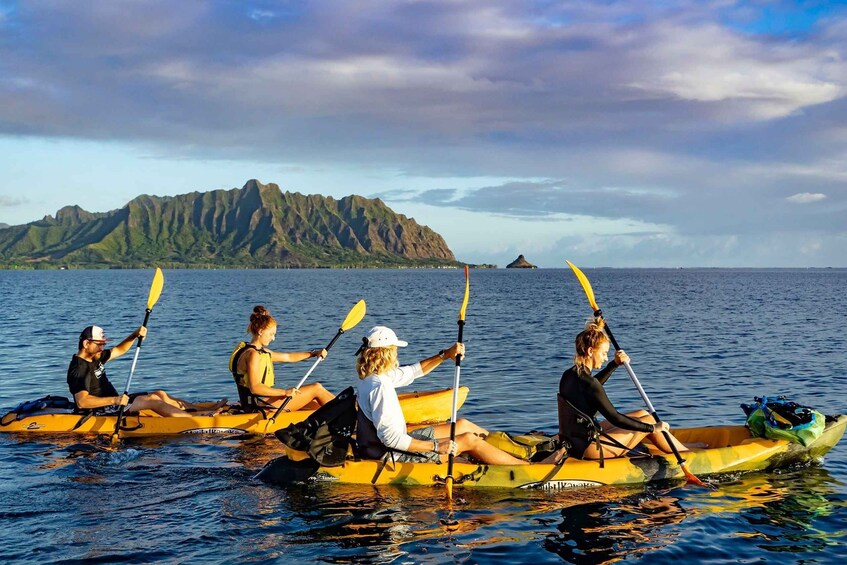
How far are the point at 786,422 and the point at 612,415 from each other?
3.62m

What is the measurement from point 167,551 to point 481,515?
12.6 feet

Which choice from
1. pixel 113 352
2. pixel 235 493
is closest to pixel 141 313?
pixel 113 352

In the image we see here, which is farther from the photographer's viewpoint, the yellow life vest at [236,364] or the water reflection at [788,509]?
the yellow life vest at [236,364]

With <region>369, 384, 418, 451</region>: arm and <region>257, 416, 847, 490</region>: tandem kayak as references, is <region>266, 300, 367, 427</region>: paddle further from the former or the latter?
<region>369, 384, 418, 451</region>: arm

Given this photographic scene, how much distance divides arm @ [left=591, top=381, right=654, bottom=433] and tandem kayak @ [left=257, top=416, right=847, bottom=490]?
728mm

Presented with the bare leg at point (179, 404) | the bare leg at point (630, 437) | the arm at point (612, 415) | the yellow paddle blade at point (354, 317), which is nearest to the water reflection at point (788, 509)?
the bare leg at point (630, 437)

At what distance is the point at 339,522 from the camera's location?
959cm

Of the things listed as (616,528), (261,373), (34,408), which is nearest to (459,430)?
(616,528)

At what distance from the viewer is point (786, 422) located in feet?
39.0

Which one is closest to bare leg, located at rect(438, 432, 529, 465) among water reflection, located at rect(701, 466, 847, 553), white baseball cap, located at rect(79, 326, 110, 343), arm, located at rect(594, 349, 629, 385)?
arm, located at rect(594, 349, 629, 385)

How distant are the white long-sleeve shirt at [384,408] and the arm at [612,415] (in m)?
2.53

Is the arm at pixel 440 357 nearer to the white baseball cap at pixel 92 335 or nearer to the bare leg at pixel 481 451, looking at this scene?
the bare leg at pixel 481 451

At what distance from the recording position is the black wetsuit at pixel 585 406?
10.0 metres

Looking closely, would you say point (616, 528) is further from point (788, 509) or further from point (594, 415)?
point (788, 509)
